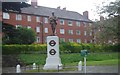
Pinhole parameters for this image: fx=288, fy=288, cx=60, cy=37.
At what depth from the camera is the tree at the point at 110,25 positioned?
70.1 ft

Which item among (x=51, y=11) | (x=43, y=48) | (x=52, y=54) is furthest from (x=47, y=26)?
(x=52, y=54)

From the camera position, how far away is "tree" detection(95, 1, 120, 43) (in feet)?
70.1

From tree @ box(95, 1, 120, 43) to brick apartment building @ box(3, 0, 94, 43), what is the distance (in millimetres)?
23228

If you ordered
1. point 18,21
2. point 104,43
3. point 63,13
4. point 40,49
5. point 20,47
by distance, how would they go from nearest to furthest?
1. point 104,43
2. point 20,47
3. point 40,49
4. point 18,21
5. point 63,13

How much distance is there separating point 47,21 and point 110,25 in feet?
111

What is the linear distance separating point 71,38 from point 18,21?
1459 cm

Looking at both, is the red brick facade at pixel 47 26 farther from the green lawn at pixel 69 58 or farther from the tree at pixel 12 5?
the tree at pixel 12 5

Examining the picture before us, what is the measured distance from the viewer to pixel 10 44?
37969mm

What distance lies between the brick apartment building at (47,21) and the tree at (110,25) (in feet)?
76.2

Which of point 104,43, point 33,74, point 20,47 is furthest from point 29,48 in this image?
point 33,74

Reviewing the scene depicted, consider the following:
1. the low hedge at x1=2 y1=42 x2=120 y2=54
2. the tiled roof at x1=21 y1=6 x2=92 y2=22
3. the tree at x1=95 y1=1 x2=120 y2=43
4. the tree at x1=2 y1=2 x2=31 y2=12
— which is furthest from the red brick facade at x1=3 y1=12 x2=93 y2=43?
the tree at x1=95 y1=1 x2=120 y2=43

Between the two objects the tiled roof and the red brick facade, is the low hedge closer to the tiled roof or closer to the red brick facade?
the red brick facade

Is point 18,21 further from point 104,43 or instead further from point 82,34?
point 104,43

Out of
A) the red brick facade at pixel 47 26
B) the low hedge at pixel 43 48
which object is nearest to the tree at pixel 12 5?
the low hedge at pixel 43 48
